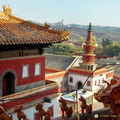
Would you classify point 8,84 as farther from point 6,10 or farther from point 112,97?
point 112,97

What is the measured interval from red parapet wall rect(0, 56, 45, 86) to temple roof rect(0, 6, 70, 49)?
113 centimetres

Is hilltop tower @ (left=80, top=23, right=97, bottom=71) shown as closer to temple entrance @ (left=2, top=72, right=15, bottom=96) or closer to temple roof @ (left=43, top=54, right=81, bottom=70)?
temple roof @ (left=43, top=54, right=81, bottom=70)

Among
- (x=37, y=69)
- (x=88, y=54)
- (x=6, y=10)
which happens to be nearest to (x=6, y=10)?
(x=6, y=10)

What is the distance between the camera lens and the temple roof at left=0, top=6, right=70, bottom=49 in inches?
268

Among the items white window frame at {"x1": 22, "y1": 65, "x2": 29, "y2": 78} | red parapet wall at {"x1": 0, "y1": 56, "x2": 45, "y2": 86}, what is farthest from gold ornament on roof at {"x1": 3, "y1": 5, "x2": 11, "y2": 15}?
white window frame at {"x1": 22, "y1": 65, "x2": 29, "y2": 78}

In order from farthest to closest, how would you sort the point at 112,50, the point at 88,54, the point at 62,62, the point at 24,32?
the point at 112,50
the point at 62,62
the point at 88,54
the point at 24,32

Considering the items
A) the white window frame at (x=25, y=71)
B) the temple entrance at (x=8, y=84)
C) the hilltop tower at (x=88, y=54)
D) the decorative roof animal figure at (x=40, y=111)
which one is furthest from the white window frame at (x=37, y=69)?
the hilltop tower at (x=88, y=54)

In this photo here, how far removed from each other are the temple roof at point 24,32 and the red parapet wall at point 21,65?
1.13 meters

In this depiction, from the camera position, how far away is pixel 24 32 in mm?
7895

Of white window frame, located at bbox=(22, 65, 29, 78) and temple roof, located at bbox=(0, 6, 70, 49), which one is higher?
temple roof, located at bbox=(0, 6, 70, 49)

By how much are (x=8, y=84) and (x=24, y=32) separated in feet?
7.75

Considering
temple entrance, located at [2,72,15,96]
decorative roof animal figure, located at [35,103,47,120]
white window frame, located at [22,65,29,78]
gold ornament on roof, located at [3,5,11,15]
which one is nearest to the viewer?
decorative roof animal figure, located at [35,103,47,120]

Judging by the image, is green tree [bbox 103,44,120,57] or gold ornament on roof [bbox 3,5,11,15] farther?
green tree [bbox 103,44,120,57]

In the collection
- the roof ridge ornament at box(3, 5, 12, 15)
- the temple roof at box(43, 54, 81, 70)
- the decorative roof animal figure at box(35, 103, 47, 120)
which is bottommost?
the temple roof at box(43, 54, 81, 70)
